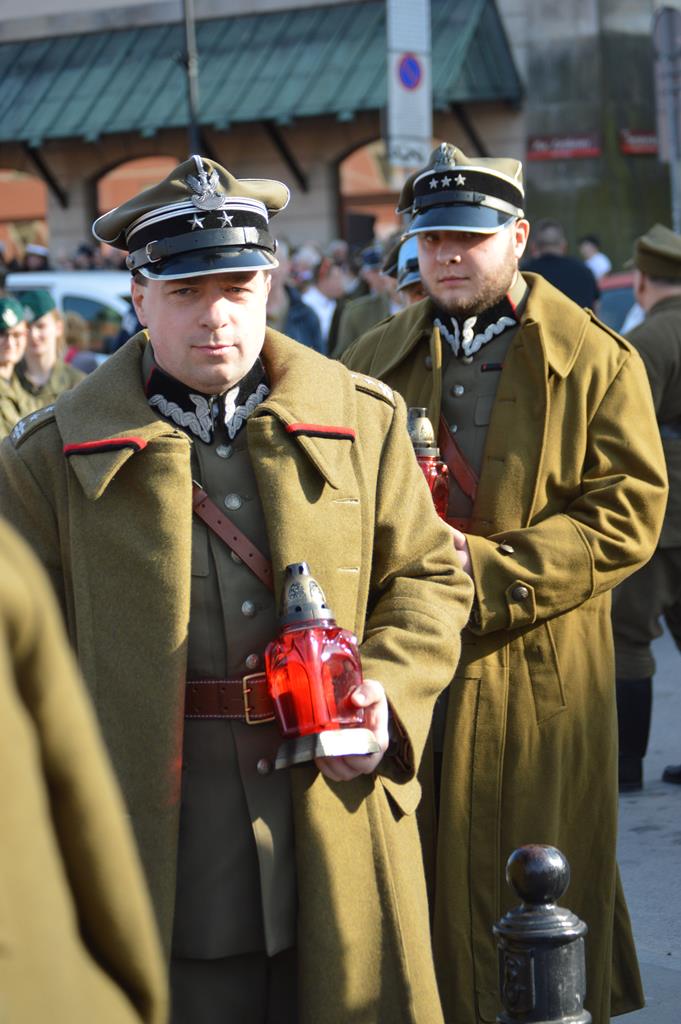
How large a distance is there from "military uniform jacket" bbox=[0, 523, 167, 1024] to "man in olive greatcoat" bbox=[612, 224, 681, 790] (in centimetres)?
576

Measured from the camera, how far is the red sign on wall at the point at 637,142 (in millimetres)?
26406

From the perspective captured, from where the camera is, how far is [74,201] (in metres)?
31.6

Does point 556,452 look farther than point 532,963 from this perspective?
Yes

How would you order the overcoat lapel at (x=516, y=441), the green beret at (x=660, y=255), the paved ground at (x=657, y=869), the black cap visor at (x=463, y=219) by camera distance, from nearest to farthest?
1. the overcoat lapel at (x=516, y=441)
2. the black cap visor at (x=463, y=219)
3. the paved ground at (x=657, y=869)
4. the green beret at (x=660, y=255)

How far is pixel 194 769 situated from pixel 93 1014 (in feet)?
5.27

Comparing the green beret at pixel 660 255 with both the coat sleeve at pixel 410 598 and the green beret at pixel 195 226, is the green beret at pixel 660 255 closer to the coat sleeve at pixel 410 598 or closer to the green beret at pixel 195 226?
the coat sleeve at pixel 410 598

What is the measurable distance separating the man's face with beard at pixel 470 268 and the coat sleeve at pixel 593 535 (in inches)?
15.6

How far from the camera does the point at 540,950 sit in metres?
3.18

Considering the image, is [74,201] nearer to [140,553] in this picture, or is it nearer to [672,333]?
[672,333]

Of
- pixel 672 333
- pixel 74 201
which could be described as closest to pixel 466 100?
pixel 74 201

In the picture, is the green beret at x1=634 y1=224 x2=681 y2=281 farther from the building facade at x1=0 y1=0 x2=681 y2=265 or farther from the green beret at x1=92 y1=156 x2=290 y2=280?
the building facade at x1=0 y1=0 x2=681 y2=265

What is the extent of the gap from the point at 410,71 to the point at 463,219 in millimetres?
8301

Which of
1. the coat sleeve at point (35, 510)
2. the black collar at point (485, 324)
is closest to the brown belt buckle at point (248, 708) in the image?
the coat sleeve at point (35, 510)

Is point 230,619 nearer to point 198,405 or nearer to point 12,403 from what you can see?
point 198,405
